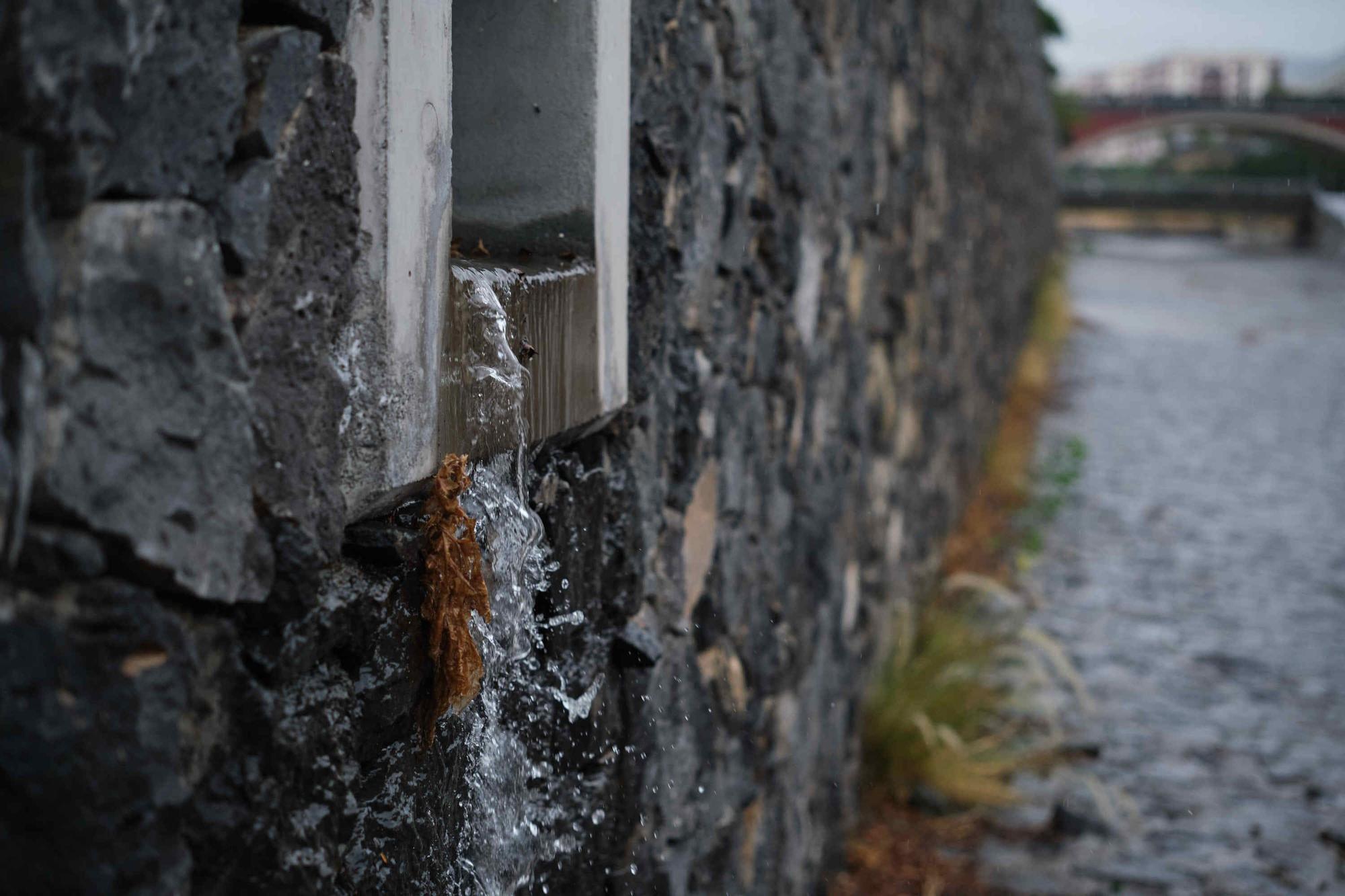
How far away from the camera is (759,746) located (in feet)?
9.50

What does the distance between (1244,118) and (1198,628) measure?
3368 centimetres

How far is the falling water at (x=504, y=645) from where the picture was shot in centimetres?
158

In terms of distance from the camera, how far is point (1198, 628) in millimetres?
5832

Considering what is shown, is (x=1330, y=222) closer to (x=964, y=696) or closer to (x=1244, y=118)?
(x=1244, y=118)

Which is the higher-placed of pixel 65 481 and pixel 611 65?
pixel 611 65

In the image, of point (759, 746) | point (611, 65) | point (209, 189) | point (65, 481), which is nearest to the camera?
point (65, 481)

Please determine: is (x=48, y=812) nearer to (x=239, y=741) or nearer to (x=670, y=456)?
(x=239, y=741)

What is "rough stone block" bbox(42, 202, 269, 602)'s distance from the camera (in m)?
0.91

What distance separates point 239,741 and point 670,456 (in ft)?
4.12

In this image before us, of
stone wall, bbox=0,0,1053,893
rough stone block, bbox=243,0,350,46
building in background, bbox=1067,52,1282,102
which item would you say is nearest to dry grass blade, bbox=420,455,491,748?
stone wall, bbox=0,0,1053,893

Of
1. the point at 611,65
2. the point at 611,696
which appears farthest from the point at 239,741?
the point at 611,65

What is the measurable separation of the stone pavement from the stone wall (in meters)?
1.25

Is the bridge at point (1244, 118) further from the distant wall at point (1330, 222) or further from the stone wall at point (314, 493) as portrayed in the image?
the stone wall at point (314, 493)

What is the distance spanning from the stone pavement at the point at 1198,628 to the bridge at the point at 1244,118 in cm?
2398
